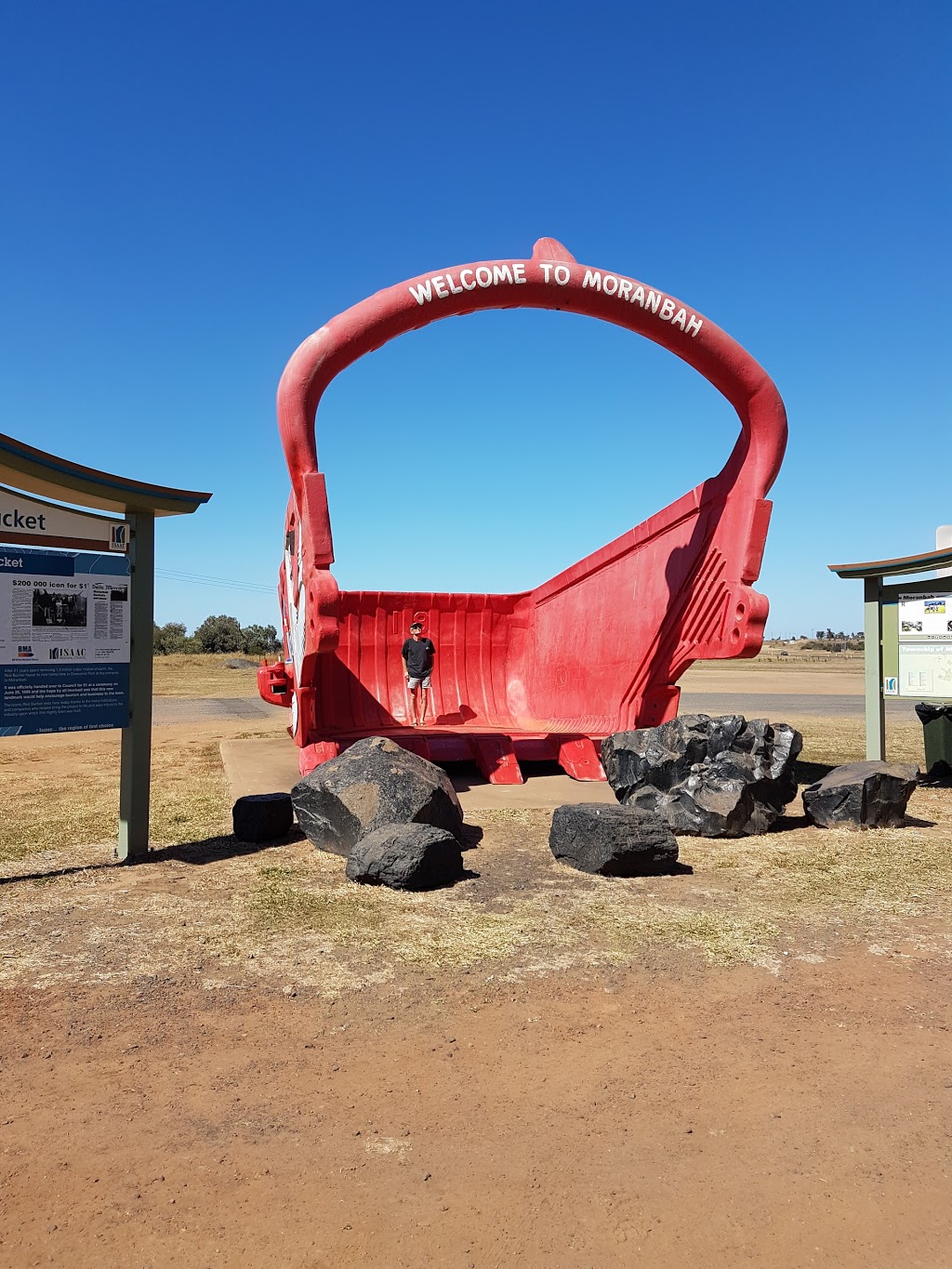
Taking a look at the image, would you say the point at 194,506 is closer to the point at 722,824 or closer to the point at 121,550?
the point at 121,550

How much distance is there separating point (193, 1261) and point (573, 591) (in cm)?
951

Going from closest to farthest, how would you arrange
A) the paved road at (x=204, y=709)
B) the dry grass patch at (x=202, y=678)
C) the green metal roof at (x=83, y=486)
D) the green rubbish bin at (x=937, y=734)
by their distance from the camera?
the green metal roof at (x=83, y=486), the green rubbish bin at (x=937, y=734), the paved road at (x=204, y=709), the dry grass patch at (x=202, y=678)

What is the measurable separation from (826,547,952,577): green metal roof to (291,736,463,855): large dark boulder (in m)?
5.44

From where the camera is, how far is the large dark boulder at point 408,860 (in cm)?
521

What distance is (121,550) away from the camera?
6008 millimetres

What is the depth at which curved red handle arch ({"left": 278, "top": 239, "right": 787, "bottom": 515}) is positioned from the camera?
299 inches

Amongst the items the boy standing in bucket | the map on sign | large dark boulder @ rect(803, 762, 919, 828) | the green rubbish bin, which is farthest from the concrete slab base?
the green rubbish bin

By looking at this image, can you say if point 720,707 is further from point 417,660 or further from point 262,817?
point 262,817

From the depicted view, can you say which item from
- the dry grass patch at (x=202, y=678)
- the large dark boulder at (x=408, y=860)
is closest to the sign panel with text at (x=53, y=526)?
the large dark boulder at (x=408, y=860)

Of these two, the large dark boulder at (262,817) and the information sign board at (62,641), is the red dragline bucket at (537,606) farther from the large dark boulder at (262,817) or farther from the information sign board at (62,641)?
the information sign board at (62,641)

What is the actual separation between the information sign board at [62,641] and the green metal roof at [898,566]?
23.8ft

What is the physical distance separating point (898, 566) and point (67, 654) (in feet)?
25.6

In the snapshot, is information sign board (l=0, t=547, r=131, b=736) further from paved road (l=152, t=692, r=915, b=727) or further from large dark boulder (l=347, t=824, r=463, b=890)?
paved road (l=152, t=692, r=915, b=727)

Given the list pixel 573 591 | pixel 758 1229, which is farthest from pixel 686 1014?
pixel 573 591
